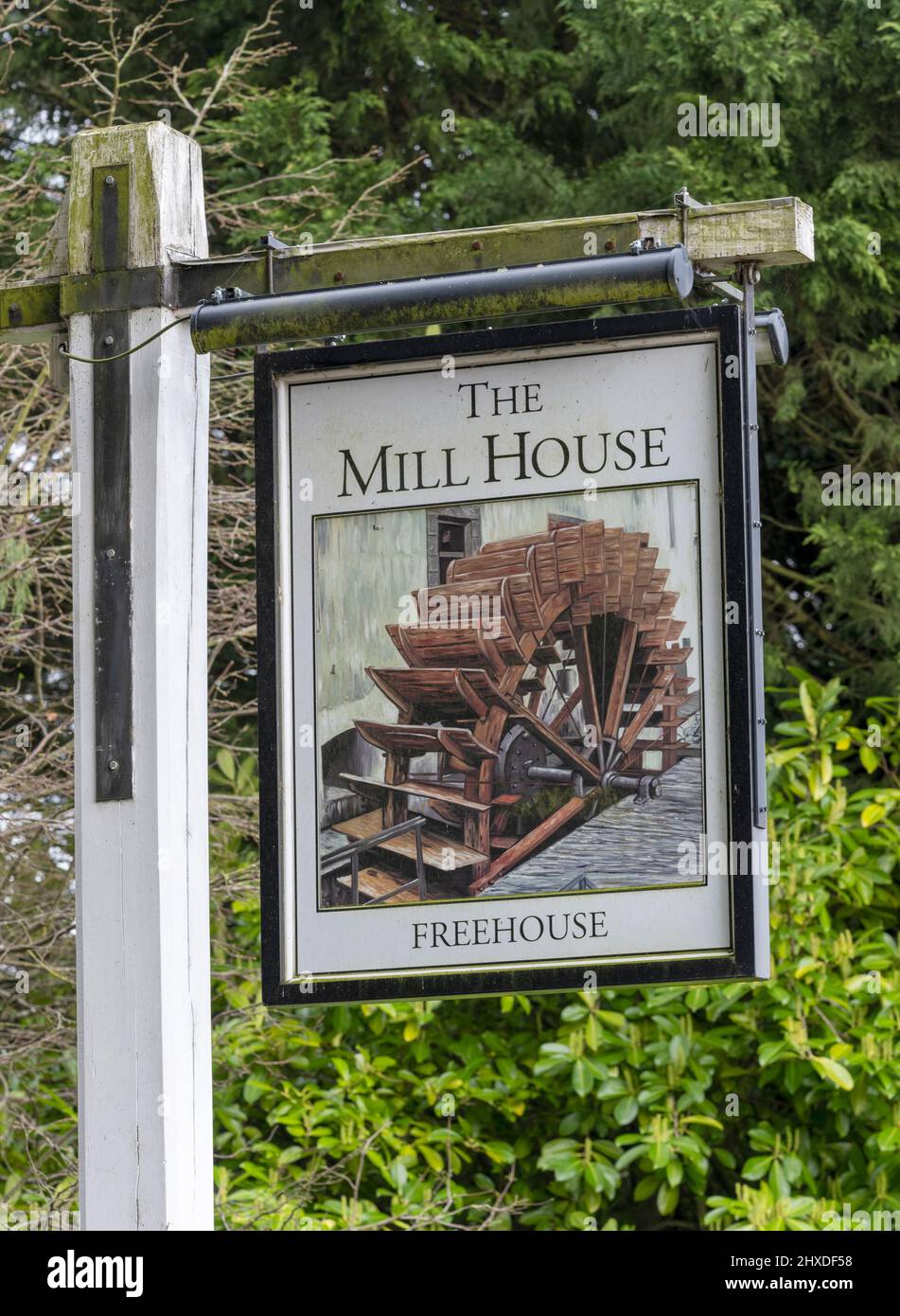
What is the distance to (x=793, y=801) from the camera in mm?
8258

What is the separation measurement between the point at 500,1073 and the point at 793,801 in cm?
179

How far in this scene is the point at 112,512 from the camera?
148 inches

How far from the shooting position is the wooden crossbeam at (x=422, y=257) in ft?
11.6

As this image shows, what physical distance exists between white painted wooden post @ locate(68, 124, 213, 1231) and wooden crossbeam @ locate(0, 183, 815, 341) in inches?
1.9

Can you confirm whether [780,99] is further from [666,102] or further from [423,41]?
[423,41]

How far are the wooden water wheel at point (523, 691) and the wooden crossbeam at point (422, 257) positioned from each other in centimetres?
57

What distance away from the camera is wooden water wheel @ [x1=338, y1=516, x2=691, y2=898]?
11.4 ft
